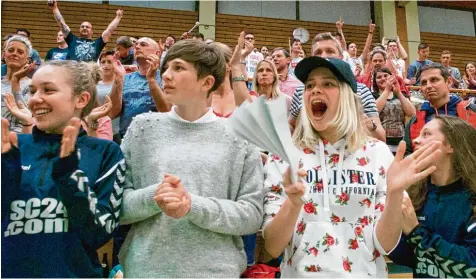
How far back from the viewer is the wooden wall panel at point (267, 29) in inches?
336

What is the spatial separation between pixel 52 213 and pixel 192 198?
382 mm

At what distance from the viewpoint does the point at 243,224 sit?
1.28 metres

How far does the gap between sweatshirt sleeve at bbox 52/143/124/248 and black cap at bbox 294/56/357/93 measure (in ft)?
2.31

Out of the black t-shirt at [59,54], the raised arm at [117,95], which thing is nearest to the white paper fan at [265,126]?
the raised arm at [117,95]

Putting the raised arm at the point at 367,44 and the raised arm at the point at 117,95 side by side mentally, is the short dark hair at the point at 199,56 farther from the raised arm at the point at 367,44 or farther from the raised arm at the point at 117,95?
the raised arm at the point at 367,44

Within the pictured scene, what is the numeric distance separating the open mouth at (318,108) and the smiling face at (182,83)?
38 centimetres

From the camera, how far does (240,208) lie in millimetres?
1273

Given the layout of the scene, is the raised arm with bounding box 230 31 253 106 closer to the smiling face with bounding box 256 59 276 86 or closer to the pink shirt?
the smiling face with bounding box 256 59 276 86

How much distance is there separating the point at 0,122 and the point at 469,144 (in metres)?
1.58

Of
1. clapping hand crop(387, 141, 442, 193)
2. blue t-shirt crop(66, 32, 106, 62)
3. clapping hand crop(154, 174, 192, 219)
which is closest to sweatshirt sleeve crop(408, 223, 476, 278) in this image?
clapping hand crop(387, 141, 442, 193)

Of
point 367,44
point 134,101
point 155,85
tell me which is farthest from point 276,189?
point 367,44

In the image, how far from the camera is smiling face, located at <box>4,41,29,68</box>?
2827mm

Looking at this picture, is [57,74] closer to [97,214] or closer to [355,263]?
[97,214]

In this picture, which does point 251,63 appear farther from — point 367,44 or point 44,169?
point 44,169
